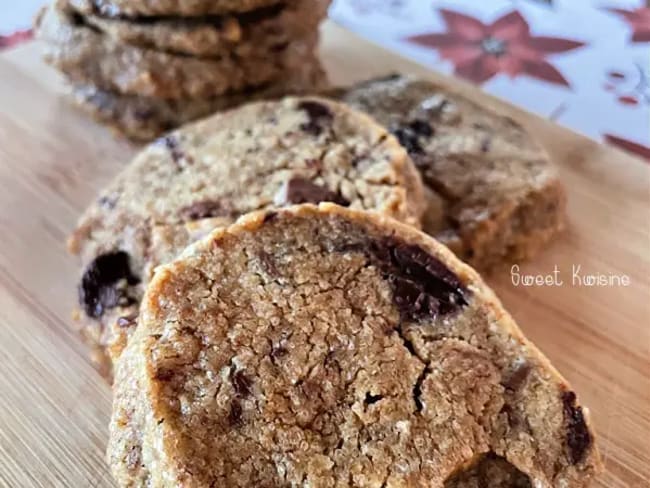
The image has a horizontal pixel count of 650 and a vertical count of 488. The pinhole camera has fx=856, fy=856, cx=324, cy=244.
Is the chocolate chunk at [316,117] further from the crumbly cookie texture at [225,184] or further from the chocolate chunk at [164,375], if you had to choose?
the chocolate chunk at [164,375]

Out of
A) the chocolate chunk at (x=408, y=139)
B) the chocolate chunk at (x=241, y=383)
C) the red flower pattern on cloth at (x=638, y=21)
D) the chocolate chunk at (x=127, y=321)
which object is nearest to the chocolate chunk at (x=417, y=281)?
the chocolate chunk at (x=241, y=383)

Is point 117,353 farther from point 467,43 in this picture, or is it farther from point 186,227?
point 467,43

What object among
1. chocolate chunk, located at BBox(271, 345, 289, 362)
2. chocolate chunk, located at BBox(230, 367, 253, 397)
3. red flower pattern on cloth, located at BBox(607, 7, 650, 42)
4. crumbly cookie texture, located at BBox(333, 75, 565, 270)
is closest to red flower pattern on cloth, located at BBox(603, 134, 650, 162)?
crumbly cookie texture, located at BBox(333, 75, 565, 270)

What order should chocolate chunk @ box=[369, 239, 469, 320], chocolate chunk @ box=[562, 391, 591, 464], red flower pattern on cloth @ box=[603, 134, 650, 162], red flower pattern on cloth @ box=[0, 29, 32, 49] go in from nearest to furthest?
chocolate chunk @ box=[562, 391, 591, 464], chocolate chunk @ box=[369, 239, 469, 320], red flower pattern on cloth @ box=[603, 134, 650, 162], red flower pattern on cloth @ box=[0, 29, 32, 49]

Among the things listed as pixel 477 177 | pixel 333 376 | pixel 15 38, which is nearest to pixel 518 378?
pixel 333 376

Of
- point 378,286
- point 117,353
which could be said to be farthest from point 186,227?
point 378,286

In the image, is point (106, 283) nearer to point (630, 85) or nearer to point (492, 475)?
point (492, 475)

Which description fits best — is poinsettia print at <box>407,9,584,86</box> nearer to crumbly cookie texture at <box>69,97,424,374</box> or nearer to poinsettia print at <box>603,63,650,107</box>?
poinsettia print at <box>603,63,650,107</box>
